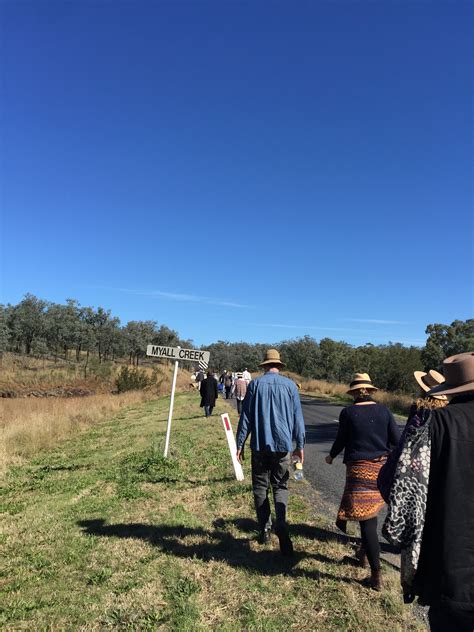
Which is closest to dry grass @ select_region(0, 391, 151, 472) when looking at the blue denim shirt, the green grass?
the green grass

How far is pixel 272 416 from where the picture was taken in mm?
4793

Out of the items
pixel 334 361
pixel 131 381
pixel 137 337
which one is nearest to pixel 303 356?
pixel 334 361

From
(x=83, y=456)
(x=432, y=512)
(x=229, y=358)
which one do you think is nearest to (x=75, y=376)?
(x=83, y=456)

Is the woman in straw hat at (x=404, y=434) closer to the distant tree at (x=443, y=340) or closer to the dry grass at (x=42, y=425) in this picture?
the dry grass at (x=42, y=425)

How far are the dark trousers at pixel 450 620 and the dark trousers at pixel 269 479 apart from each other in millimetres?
2481

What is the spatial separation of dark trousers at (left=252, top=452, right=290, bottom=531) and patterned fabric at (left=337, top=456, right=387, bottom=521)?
0.66 metres

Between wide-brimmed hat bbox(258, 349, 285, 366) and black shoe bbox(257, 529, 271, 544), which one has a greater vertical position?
wide-brimmed hat bbox(258, 349, 285, 366)

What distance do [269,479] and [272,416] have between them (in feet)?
2.40

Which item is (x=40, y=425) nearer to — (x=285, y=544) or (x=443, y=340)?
(x=285, y=544)

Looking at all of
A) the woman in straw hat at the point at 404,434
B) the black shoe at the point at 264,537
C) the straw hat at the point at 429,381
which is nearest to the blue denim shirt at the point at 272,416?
the black shoe at the point at 264,537

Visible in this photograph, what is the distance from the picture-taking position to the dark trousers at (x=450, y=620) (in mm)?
2112

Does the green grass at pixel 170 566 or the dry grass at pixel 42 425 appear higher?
the green grass at pixel 170 566

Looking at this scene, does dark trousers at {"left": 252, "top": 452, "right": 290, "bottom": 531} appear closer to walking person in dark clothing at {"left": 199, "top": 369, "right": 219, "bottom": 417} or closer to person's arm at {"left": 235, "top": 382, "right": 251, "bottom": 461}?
person's arm at {"left": 235, "top": 382, "right": 251, "bottom": 461}

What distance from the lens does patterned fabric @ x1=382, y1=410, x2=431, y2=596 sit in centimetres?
220
